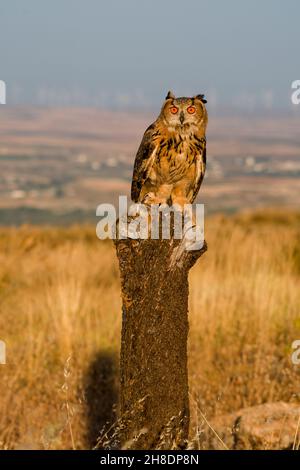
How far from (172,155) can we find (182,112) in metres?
0.34

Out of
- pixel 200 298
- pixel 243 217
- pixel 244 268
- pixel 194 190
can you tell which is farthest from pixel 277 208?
pixel 194 190

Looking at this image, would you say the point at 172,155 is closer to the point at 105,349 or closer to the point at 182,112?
the point at 182,112

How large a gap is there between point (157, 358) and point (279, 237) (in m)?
12.0

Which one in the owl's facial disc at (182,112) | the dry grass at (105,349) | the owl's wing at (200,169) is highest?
the owl's facial disc at (182,112)

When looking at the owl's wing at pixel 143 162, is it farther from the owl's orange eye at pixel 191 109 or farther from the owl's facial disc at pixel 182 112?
the owl's orange eye at pixel 191 109

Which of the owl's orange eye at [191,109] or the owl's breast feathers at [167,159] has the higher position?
the owl's orange eye at [191,109]

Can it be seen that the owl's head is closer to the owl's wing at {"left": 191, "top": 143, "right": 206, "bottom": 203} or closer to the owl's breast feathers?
the owl's breast feathers

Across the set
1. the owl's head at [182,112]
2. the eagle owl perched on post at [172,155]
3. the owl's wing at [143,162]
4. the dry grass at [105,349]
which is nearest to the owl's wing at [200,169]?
the eagle owl perched on post at [172,155]

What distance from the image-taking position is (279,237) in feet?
56.0

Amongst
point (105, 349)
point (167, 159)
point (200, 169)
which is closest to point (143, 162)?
point (167, 159)

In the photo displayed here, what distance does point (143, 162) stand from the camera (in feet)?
20.8

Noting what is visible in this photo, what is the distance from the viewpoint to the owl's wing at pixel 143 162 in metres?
6.33

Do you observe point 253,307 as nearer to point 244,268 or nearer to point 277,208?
point 244,268

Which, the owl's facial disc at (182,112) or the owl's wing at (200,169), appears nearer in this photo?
the owl's facial disc at (182,112)
